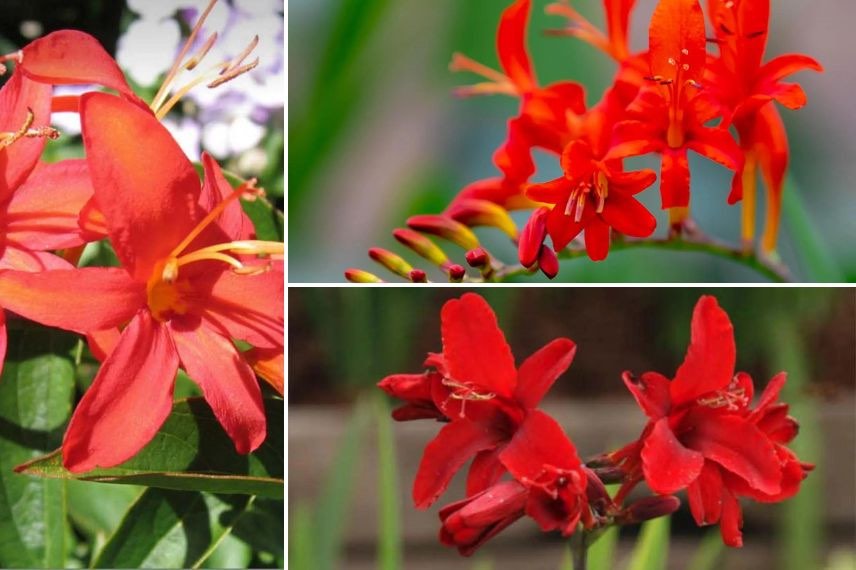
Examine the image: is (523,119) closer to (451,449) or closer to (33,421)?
(451,449)

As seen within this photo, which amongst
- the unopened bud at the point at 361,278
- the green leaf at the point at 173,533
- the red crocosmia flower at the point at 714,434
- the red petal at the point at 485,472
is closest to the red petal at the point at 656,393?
the red crocosmia flower at the point at 714,434

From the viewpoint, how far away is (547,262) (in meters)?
0.69

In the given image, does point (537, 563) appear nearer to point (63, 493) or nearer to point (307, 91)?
point (63, 493)

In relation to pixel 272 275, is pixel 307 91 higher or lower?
higher

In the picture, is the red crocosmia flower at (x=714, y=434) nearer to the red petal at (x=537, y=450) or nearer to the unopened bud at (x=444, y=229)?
the red petal at (x=537, y=450)

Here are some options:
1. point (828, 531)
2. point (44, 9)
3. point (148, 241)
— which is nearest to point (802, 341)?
point (828, 531)

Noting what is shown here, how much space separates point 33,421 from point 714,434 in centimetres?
50

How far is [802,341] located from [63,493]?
0.64 m

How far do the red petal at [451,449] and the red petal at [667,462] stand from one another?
0.11 m

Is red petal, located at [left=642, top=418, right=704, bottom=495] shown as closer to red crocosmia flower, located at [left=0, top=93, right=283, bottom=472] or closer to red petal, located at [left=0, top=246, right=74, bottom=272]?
red crocosmia flower, located at [left=0, top=93, right=283, bottom=472]

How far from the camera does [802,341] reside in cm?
91

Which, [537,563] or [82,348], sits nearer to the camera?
[82,348]

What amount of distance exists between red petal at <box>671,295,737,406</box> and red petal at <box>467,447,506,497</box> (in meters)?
0.13

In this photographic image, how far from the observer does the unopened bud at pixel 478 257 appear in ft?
2.36
